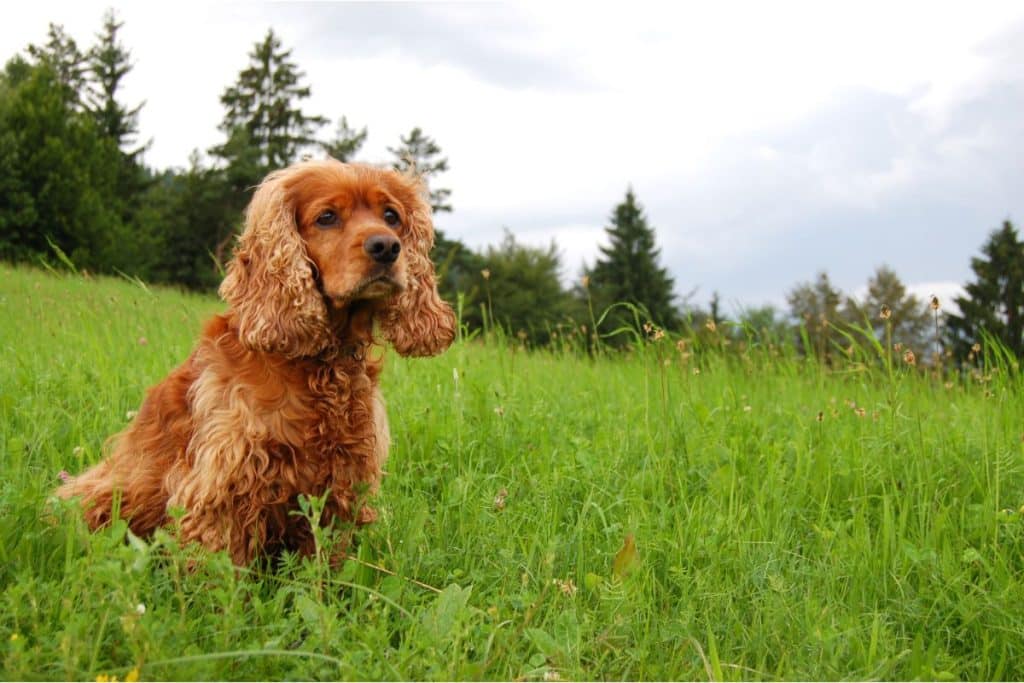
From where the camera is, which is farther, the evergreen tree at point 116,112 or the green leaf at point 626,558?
the evergreen tree at point 116,112

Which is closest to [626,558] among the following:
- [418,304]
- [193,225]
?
[418,304]

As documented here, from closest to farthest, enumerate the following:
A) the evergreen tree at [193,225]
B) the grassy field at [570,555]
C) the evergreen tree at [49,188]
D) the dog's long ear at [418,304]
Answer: the grassy field at [570,555] < the dog's long ear at [418,304] < the evergreen tree at [49,188] < the evergreen tree at [193,225]

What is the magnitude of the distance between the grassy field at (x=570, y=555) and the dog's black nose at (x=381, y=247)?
3.40 feet

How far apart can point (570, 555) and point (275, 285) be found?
154 cm

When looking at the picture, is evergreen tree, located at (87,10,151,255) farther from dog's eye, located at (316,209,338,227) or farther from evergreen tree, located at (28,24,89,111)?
dog's eye, located at (316,209,338,227)

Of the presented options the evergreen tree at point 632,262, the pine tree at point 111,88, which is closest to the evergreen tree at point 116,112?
the pine tree at point 111,88

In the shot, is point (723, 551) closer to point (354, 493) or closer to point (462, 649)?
point (462, 649)

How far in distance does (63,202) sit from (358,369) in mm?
31435

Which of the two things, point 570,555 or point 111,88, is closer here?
point 570,555

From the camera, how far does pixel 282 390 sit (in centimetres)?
293

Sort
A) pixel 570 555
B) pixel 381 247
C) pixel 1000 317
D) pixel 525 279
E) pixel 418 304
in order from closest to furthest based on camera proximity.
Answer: pixel 381 247
pixel 570 555
pixel 418 304
pixel 1000 317
pixel 525 279

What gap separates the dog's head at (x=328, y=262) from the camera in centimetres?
292

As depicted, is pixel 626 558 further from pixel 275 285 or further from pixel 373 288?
pixel 275 285

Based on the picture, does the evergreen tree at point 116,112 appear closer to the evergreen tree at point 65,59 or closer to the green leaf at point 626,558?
the evergreen tree at point 65,59
